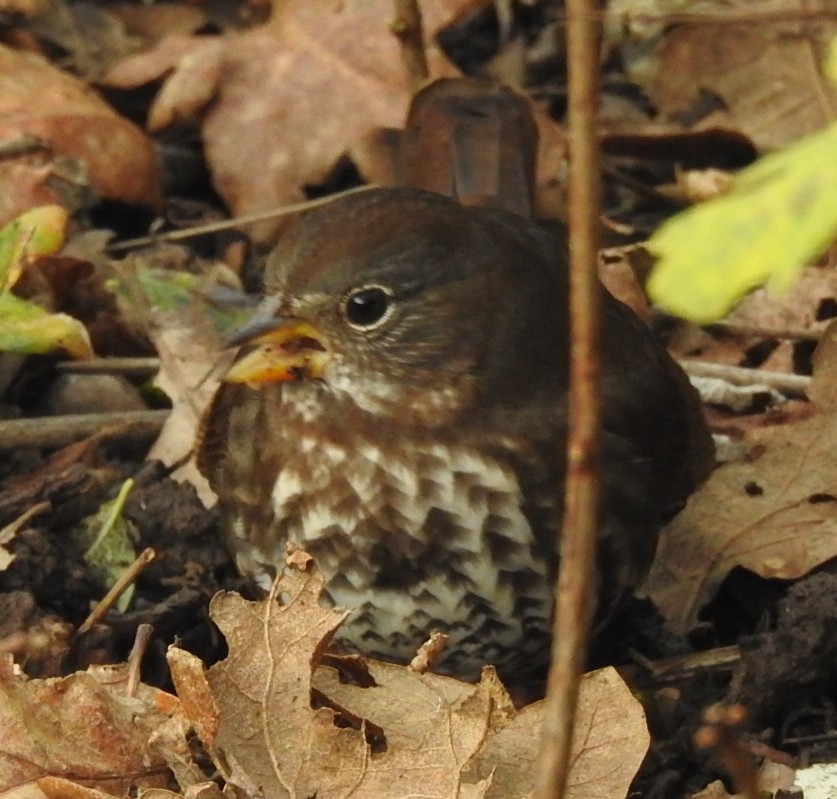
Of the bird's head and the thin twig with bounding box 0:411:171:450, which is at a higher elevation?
the bird's head

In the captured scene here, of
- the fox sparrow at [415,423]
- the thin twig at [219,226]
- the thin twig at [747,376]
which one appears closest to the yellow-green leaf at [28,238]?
the thin twig at [219,226]

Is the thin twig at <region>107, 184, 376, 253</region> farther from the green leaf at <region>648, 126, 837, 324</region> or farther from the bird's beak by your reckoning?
the green leaf at <region>648, 126, 837, 324</region>

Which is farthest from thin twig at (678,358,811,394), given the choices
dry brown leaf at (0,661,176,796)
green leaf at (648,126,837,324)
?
green leaf at (648,126,837,324)

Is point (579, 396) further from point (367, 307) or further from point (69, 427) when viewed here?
point (69, 427)

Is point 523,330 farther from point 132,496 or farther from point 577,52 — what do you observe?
point 577,52

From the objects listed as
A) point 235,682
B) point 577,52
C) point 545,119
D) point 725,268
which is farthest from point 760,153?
point 725,268

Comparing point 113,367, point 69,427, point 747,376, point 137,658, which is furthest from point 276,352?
point 747,376
